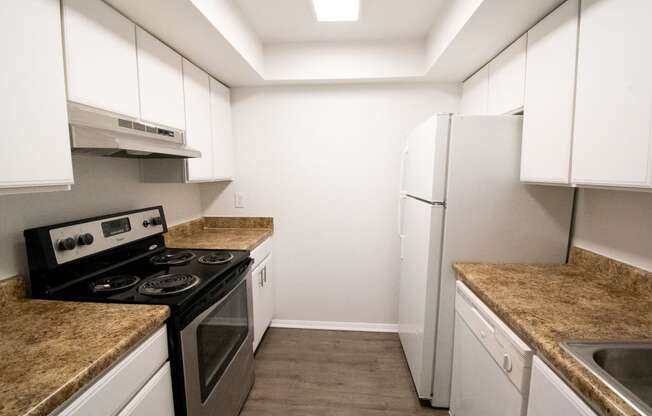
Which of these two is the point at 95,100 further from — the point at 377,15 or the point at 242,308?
the point at 377,15

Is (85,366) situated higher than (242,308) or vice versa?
(85,366)

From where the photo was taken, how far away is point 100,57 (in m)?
1.16

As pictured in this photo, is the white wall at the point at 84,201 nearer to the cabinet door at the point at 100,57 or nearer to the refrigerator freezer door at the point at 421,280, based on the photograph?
the cabinet door at the point at 100,57

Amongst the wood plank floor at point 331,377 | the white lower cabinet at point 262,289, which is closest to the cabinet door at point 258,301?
the white lower cabinet at point 262,289

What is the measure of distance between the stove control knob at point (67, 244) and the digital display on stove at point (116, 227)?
7.2 inches

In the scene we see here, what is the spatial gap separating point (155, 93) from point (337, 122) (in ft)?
4.62

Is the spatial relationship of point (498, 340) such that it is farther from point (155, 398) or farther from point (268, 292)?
point (268, 292)

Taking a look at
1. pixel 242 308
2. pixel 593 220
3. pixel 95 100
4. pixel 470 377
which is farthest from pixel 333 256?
pixel 95 100

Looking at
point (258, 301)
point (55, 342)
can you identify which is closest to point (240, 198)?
point (258, 301)

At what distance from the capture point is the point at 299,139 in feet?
8.27

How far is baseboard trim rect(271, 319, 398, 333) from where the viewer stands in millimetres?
2625

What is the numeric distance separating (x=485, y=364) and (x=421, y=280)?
585 millimetres

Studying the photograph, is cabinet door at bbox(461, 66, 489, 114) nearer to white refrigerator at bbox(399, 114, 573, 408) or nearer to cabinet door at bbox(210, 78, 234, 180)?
white refrigerator at bbox(399, 114, 573, 408)

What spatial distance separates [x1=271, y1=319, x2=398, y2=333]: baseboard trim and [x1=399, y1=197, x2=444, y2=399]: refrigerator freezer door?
0.50 m
